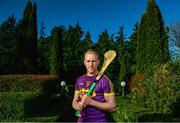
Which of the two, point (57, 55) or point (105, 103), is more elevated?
point (57, 55)

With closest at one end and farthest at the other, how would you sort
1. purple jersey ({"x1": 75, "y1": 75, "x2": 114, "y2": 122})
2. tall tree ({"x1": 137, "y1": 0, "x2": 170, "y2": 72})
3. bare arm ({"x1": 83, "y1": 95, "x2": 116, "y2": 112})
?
1. bare arm ({"x1": 83, "y1": 95, "x2": 116, "y2": 112})
2. purple jersey ({"x1": 75, "y1": 75, "x2": 114, "y2": 122})
3. tall tree ({"x1": 137, "y1": 0, "x2": 170, "y2": 72})

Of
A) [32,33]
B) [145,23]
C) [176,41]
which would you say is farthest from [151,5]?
[32,33]

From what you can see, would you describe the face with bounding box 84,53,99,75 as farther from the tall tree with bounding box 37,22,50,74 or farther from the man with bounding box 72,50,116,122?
the tall tree with bounding box 37,22,50,74

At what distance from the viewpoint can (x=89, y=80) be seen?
4520mm

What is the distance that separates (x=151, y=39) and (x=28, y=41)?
33.8ft

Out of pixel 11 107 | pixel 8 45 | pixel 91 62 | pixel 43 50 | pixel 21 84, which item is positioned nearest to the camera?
pixel 91 62

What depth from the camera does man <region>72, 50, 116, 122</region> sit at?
171 inches

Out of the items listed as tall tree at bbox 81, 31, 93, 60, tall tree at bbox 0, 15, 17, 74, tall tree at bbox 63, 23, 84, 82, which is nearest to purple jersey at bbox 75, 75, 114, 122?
tall tree at bbox 0, 15, 17, 74

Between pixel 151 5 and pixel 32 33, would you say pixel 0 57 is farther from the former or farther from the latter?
pixel 151 5

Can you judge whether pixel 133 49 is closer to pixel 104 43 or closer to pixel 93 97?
pixel 104 43

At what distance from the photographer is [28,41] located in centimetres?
3019

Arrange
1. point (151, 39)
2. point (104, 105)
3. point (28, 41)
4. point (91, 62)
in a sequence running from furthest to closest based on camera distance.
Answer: point (28, 41)
point (151, 39)
point (91, 62)
point (104, 105)

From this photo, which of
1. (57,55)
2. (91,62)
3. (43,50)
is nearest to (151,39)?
(57,55)

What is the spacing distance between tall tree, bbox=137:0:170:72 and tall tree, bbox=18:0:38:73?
29.7ft
